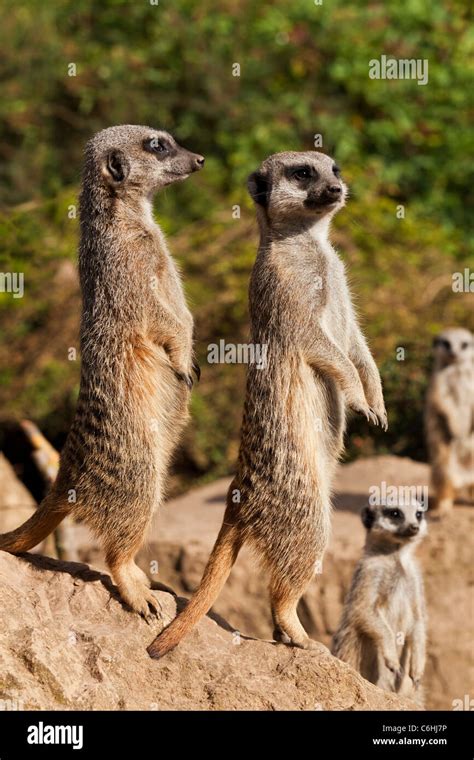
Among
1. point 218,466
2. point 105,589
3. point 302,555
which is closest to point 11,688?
point 105,589

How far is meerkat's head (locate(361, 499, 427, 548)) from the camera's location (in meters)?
5.97

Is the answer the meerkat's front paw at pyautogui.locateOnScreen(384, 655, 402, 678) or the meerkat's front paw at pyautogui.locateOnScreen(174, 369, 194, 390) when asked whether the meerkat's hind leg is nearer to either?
the meerkat's front paw at pyautogui.locateOnScreen(174, 369, 194, 390)

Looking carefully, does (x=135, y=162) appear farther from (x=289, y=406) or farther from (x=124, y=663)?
(x=124, y=663)

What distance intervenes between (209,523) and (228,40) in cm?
756

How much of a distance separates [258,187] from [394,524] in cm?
208

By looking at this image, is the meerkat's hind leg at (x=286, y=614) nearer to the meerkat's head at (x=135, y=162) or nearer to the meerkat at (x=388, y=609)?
the meerkat at (x=388, y=609)

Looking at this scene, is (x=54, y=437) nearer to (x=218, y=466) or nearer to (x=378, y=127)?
(x=218, y=466)

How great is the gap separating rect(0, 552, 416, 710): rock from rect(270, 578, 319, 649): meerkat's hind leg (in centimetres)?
5

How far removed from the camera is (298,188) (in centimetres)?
473

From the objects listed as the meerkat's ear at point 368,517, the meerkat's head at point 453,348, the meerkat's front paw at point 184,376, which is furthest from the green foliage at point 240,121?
the meerkat's front paw at point 184,376

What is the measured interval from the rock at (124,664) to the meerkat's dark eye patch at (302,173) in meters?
1.84

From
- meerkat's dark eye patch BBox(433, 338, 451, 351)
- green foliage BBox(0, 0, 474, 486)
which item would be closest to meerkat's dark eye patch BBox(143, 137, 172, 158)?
meerkat's dark eye patch BBox(433, 338, 451, 351)
